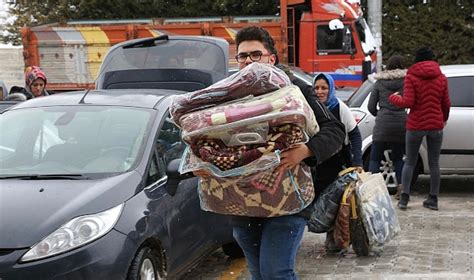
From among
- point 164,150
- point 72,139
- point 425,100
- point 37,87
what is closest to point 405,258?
point 425,100

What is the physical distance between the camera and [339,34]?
560 inches

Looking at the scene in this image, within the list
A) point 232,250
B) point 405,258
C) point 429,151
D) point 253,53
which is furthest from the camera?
point 429,151

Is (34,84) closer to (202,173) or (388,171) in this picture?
(388,171)

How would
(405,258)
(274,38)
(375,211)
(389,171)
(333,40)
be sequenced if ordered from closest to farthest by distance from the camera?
(375,211)
(405,258)
(389,171)
(274,38)
(333,40)

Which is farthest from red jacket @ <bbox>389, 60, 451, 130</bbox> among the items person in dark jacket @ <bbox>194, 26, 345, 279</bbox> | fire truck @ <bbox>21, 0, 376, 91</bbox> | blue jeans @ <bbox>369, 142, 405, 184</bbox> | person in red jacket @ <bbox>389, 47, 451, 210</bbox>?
fire truck @ <bbox>21, 0, 376, 91</bbox>

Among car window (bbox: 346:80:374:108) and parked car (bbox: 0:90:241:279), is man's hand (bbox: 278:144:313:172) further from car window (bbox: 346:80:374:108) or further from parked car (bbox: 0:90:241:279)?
car window (bbox: 346:80:374:108)

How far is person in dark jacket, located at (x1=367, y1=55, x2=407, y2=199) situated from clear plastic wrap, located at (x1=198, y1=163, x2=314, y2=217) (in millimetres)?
4569

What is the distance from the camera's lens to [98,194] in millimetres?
3717

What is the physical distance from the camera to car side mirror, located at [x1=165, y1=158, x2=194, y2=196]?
162 inches

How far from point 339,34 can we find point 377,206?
375 inches

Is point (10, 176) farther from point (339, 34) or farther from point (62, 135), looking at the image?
point (339, 34)

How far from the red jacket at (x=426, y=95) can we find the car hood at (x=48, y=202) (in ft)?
11.9

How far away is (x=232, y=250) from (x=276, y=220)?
Result: 8.67ft

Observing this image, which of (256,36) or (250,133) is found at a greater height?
(256,36)
